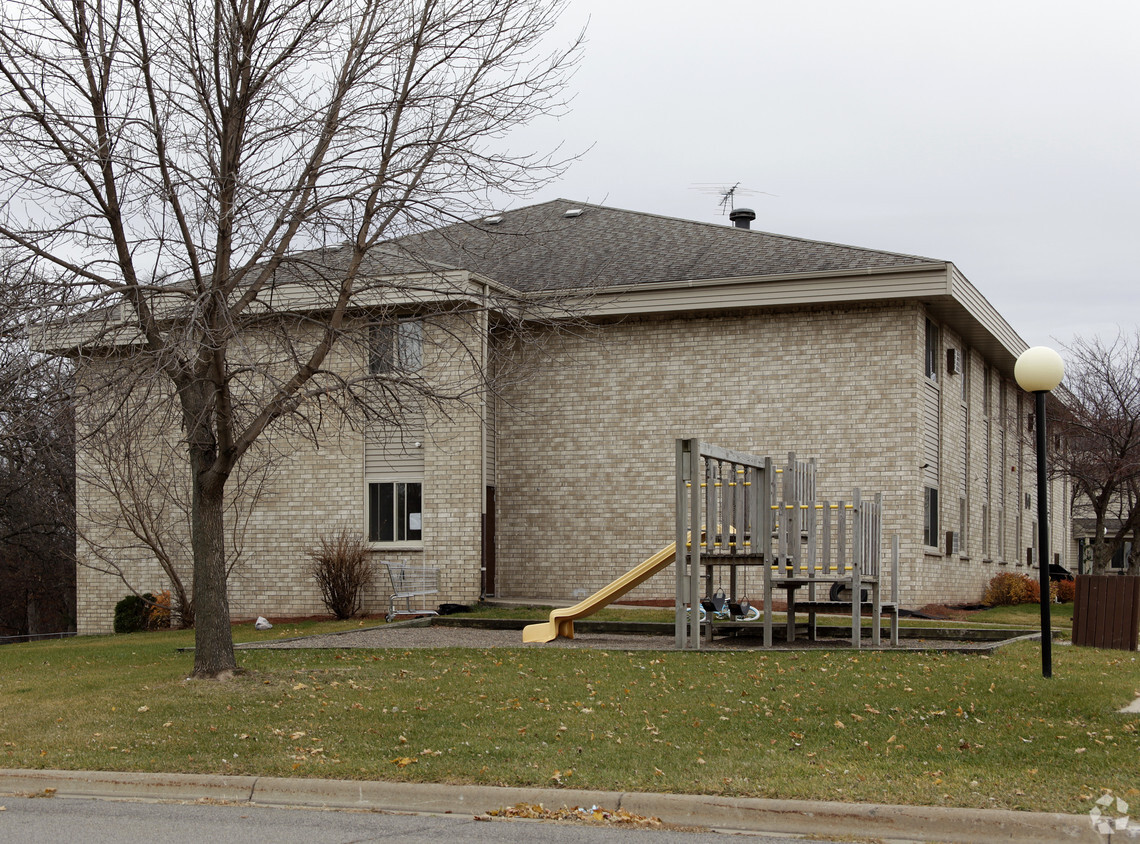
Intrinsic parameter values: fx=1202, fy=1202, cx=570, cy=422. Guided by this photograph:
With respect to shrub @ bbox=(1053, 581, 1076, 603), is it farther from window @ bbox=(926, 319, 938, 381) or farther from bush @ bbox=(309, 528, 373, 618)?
bush @ bbox=(309, 528, 373, 618)

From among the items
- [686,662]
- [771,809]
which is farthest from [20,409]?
[771,809]

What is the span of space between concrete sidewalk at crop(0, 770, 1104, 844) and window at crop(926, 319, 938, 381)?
18494 mm

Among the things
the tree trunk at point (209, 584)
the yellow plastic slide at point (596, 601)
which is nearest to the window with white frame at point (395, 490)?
the yellow plastic slide at point (596, 601)

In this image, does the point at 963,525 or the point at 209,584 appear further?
the point at 963,525

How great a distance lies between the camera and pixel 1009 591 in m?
28.7

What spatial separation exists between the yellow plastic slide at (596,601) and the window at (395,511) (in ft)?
22.9

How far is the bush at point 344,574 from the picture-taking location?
23.6 m

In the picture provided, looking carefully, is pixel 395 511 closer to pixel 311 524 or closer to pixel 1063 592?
pixel 311 524

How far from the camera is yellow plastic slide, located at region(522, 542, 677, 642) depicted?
17156mm

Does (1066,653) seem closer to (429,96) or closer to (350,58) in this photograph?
(429,96)

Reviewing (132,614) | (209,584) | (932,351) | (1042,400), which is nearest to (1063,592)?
(932,351)

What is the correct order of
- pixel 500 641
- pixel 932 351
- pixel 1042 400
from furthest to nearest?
pixel 932 351 < pixel 500 641 < pixel 1042 400

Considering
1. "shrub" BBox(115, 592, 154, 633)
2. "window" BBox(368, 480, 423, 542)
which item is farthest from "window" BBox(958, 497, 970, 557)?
"shrub" BBox(115, 592, 154, 633)

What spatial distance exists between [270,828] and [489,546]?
17.8 meters
